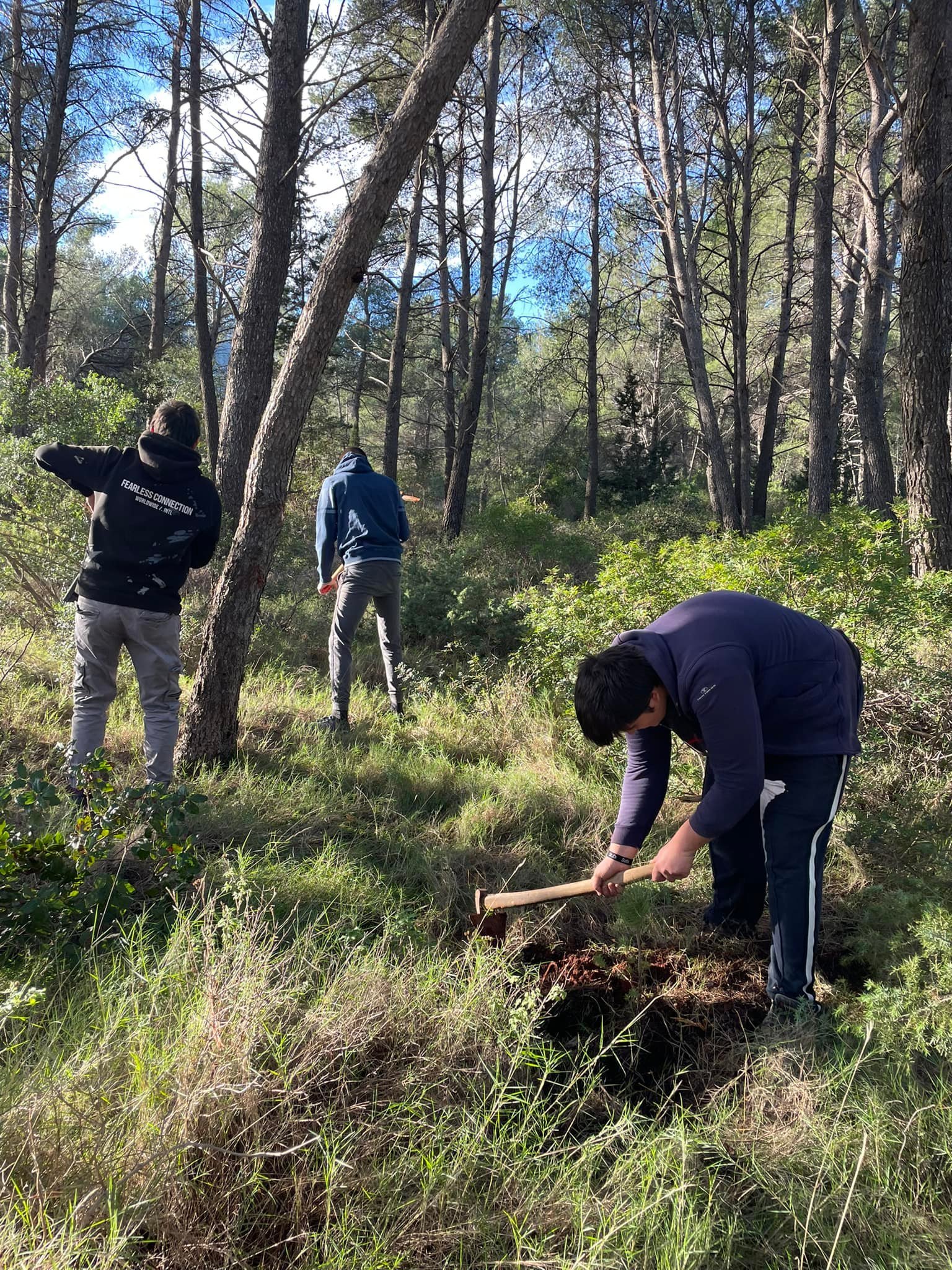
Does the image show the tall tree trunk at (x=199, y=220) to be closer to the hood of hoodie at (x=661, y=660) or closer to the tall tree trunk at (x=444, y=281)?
the tall tree trunk at (x=444, y=281)

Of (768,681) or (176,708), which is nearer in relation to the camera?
(768,681)

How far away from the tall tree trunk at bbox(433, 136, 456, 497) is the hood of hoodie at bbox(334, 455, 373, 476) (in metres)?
8.16

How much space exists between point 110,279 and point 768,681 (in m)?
35.6

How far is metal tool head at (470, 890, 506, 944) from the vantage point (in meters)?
2.98

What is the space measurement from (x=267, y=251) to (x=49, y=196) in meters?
7.43

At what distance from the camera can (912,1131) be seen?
2.14 metres

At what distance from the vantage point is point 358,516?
543cm

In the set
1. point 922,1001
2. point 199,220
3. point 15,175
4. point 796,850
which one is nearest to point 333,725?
point 796,850

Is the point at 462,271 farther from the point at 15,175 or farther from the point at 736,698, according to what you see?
the point at 736,698

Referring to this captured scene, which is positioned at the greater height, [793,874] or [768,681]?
[768,681]

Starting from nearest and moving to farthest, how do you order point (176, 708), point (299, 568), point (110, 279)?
point (176, 708) → point (299, 568) → point (110, 279)

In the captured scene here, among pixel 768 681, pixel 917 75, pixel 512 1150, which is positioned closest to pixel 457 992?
pixel 512 1150

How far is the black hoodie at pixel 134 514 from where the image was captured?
366cm

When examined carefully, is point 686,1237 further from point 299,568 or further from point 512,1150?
point 299,568
